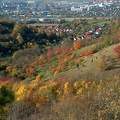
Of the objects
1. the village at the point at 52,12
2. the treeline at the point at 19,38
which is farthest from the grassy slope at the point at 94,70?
the village at the point at 52,12

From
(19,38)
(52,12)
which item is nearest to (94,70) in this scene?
(19,38)

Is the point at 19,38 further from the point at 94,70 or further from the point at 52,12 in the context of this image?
the point at 52,12

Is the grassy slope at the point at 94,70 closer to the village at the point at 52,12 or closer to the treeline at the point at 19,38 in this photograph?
the treeline at the point at 19,38

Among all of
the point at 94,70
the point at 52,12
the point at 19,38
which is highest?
the point at 52,12

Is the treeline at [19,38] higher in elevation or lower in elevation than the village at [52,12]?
lower

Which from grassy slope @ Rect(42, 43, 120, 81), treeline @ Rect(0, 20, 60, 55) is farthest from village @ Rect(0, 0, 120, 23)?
grassy slope @ Rect(42, 43, 120, 81)

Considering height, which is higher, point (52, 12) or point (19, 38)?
point (52, 12)

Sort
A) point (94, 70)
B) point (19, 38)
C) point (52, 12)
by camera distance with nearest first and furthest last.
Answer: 1. point (94, 70)
2. point (19, 38)
3. point (52, 12)

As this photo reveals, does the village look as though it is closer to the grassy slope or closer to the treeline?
the treeline

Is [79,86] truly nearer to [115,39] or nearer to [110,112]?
[110,112]

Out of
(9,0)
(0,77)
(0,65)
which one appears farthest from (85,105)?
(9,0)

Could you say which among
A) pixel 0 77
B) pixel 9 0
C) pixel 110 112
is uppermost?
pixel 9 0
